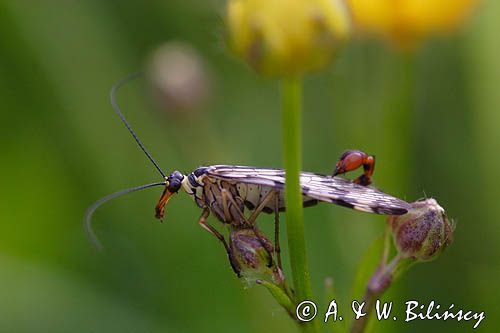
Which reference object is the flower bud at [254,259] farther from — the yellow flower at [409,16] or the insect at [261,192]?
the yellow flower at [409,16]

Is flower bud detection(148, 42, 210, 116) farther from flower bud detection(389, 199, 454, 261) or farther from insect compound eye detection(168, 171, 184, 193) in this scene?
flower bud detection(389, 199, 454, 261)

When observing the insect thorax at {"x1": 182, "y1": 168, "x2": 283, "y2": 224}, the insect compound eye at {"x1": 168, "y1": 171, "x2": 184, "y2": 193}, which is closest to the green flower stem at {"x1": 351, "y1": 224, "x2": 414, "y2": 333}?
the insect thorax at {"x1": 182, "y1": 168, "x2": 283, "y2": 224}

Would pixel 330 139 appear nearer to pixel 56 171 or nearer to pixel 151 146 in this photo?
pixel 151 146

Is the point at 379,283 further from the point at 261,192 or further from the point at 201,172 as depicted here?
the point at 201,172

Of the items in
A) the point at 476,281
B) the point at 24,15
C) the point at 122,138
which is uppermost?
the point at 24,15

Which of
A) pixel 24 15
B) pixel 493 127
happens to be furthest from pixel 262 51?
pixel 24 15

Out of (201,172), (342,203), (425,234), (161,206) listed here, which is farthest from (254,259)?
(161,206)
